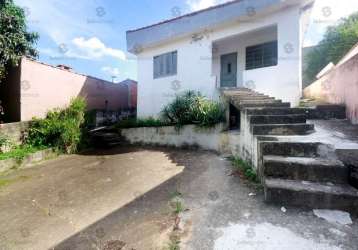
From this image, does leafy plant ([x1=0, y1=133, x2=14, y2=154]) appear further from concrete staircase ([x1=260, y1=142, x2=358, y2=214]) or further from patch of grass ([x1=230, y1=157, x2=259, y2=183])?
concrete staircase ([x1=260, y1=142, x2=358, y2=214])

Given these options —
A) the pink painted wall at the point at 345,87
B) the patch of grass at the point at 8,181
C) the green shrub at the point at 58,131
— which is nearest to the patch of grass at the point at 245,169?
the pink painted wall at the point at 345,87

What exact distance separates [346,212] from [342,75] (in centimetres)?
469

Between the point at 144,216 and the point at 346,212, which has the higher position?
the point at 346,212

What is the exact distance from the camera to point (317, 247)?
80.0 inches

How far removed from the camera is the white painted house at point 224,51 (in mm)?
7336

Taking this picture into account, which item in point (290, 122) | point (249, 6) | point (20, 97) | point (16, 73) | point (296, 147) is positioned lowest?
point (296, 147)

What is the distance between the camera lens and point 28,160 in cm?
654

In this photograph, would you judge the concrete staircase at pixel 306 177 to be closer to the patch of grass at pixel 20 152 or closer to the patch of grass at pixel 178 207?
the patch of grass at pixel 178 207

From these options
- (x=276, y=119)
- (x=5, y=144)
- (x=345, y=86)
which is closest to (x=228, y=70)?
(x=345, y=86)

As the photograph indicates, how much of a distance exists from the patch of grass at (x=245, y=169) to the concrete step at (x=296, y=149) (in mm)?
581

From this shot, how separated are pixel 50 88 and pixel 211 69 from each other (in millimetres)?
6333

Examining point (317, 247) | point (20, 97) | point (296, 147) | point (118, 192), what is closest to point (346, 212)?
point (317, 247)

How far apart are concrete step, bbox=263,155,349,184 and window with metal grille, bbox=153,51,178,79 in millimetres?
7546

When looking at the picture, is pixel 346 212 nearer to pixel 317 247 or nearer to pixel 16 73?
pixel 317 247
